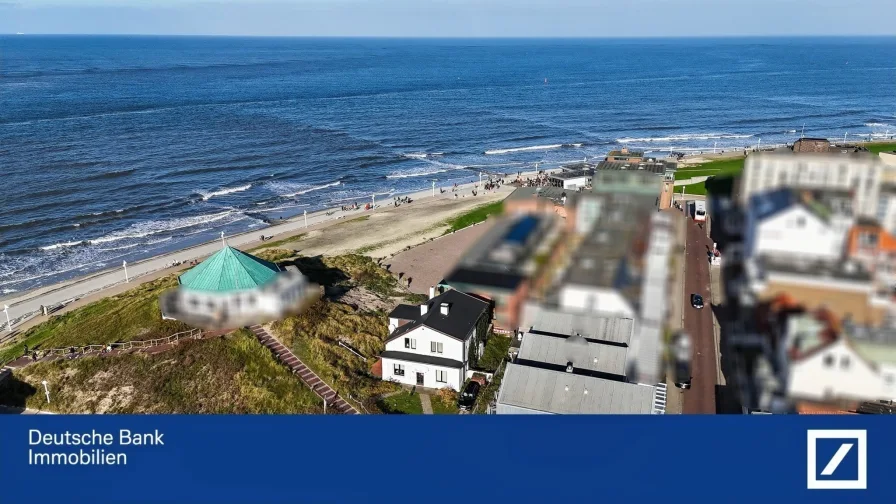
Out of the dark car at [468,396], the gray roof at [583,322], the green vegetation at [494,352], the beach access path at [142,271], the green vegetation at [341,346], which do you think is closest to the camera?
the gray roof at [583,322]

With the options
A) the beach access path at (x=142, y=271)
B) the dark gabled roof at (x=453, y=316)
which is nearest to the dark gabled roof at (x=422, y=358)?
the dark gabled roof at (x=453, y=316)

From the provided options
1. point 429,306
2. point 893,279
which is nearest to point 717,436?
point 893,279

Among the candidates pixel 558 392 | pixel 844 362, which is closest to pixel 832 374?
pixel 844 362

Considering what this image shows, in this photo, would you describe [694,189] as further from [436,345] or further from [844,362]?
[436,345]

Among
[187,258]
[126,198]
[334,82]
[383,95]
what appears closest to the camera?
[187,258]

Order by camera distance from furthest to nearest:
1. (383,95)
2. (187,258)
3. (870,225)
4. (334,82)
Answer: (334,82) → (383,95) → (187,258) → (870,225)

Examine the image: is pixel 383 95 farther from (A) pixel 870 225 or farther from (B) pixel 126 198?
(A) pixel 870 225

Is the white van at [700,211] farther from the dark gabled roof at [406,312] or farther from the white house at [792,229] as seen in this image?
the dark gabled roof at [406,312]
